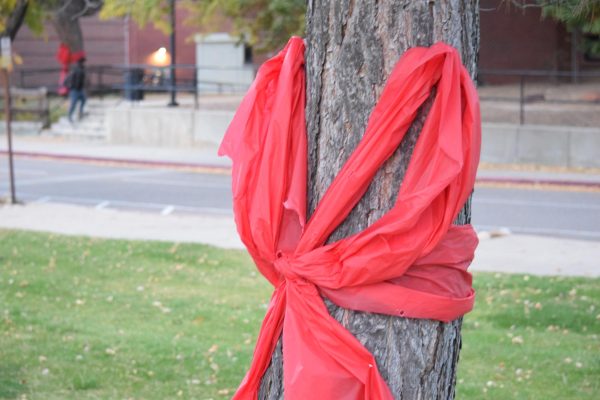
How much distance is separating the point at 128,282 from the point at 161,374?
3.06 m

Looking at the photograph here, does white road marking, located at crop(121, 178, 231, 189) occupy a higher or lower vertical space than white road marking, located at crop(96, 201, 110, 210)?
lower

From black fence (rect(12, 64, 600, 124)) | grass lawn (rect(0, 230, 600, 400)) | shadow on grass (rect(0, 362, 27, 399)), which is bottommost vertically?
grass lawn (rect(0, 230, 600, 400))

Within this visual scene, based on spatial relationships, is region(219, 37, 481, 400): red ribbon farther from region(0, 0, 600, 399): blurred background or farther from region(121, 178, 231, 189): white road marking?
region(121, 178, 231, 189): white road marking

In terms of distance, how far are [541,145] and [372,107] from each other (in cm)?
1771

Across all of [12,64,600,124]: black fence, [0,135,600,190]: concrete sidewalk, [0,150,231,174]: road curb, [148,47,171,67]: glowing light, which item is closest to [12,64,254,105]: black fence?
[12,64,600,124]: black fence

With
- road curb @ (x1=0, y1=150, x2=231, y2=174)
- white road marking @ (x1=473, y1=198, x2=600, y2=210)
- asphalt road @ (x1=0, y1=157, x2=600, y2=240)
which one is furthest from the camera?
road curb @ (x1=0, y1=150, x2=231, y2=174)

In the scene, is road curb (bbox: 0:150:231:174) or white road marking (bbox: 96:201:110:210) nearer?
white road marking (bbox: 96:201:110:210)

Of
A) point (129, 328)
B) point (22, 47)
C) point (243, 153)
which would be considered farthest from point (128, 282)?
point (22, 47)

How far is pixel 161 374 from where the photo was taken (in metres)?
6.36

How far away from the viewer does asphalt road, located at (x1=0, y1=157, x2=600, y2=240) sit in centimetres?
1370

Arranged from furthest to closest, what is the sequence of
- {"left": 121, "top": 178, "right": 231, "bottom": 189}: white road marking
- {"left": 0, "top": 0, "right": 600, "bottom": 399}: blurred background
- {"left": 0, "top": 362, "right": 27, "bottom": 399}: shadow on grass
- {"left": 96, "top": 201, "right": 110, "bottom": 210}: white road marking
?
{"left": 121, "top": 178, "right": 231, "bottom": 189}: white road marking → {"left": 96, "top": 201, "right": 110, "bottom": 210}: white road marking → {"left": 0, "top": 0, "right": 600, "bottom": 399}: blurred background → {"left": 0, "top": 362, "right": 27, "bottom": 399}: shadow on grass

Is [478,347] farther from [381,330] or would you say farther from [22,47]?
[22,47]

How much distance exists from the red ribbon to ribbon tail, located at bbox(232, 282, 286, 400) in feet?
0.07

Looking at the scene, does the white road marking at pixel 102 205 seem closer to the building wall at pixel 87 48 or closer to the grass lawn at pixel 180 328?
the grass lawn at pixel 180 328
